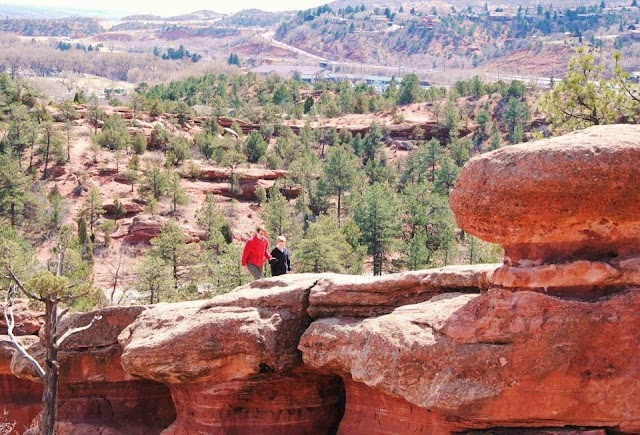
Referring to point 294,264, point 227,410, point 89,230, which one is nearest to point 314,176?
point 89,230

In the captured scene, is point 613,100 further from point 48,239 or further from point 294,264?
point 48,239

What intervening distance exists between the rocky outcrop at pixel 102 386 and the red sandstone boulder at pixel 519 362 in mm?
6745

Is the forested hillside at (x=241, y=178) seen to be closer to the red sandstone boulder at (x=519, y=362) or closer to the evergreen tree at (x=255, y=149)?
the evergreen tree at (x=255, y=149)

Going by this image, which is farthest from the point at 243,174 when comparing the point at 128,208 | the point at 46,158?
the point at 46,158

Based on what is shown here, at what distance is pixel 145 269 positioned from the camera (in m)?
41.4

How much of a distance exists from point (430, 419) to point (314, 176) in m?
65.7

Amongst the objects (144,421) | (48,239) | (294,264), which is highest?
(144,421)

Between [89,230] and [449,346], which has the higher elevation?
[449,346]

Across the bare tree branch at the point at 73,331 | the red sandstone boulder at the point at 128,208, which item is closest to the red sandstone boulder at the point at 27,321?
the bare tree branch at the point at 73,331

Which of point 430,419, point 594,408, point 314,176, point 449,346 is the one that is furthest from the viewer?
point 314,176

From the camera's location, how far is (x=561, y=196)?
10367 millimetres

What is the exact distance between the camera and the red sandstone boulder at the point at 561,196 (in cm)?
1020

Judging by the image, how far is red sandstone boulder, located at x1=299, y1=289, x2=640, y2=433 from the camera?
10.3 m

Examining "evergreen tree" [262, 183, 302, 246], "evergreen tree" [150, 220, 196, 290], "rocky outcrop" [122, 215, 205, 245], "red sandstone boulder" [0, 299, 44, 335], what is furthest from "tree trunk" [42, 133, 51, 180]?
"red sandstone boulder" [0, 299, 44, 335]
